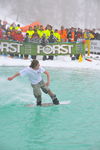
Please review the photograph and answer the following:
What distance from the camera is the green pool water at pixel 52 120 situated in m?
6.40

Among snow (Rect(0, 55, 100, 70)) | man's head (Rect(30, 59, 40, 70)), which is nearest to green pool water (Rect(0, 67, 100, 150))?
man's head (Rect(30, 59, 40, 70))

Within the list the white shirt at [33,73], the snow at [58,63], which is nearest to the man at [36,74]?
the white shirt at [33,73]

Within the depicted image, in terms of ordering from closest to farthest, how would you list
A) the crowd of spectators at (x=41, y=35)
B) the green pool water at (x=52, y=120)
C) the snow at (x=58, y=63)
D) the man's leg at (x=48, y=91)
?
1. the green pool water at (x=52, y=120)
2. the man's leg at (x=48, y=91)
3. the snow at (x=58, y=63)
4. the crowd of spectators at (x=41, y=35)

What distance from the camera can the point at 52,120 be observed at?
7.94 m

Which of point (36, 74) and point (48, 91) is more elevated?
point (36, 74)

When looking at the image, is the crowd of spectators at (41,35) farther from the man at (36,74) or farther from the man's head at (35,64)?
the man's head at (35,64)

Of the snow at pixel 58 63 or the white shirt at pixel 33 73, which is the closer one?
the white shirt at pixel 33 73

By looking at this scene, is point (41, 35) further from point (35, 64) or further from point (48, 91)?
point (35, 64)

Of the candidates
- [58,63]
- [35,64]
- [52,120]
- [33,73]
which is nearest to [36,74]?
[33,73]

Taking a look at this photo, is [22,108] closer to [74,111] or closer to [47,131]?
[74,111]

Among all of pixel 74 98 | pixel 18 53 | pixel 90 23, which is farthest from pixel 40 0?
pixel 74 98

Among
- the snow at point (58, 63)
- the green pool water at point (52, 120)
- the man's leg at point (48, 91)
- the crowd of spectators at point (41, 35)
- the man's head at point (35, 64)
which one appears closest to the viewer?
the green pool water at point (52, 120)

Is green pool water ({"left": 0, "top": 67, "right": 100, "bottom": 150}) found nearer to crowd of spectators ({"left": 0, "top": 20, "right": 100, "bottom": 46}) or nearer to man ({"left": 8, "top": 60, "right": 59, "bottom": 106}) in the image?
man ({"left": 8, "top": 60, "right": 59, "bottom": 106})

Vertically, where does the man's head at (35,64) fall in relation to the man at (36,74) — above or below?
above
